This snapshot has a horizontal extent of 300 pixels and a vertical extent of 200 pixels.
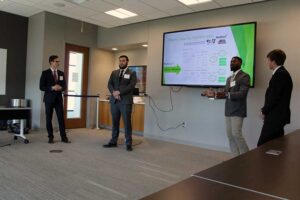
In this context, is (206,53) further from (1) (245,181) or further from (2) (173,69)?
(1) (245,181)

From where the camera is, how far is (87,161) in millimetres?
3682

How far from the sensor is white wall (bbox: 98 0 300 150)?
423 centimetres

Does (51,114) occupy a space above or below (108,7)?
below

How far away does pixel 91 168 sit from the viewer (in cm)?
337

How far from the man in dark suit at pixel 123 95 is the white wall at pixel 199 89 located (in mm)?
1334

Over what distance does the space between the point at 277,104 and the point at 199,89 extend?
2.40m

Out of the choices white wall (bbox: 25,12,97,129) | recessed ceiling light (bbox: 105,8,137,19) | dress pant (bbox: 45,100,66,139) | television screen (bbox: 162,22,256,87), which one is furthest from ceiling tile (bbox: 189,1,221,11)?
white wall (bbox: 25,12,97,129)

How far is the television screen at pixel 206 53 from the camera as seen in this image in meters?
4.40

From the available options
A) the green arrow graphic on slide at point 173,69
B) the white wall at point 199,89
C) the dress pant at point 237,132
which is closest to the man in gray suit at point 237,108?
the dress pant at point 237,132

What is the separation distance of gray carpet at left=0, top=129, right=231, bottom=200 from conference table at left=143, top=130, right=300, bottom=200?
4.94 feet

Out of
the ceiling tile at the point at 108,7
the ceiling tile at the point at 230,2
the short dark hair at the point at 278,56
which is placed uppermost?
the ceiling tile at the point at 108,7

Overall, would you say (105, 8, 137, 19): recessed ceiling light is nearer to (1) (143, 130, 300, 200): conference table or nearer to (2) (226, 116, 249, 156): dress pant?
(2) (226, 116, 249, 156): dress pant

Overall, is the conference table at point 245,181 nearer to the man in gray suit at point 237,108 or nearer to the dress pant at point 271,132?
the dress pant at point 271,132

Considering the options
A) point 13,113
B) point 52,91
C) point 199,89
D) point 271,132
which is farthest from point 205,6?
point 13,113
